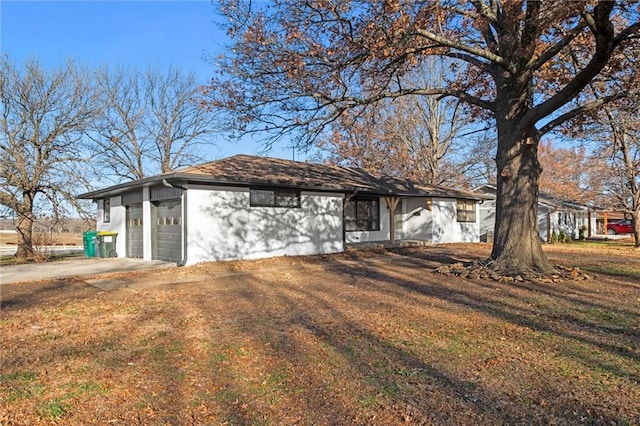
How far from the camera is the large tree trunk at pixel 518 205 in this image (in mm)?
10086

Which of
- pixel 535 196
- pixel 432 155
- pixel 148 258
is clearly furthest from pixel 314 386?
pixel 432 155

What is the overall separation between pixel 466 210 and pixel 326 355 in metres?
20.5

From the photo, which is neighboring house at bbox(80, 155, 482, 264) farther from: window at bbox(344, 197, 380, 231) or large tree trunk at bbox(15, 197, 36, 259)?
large tree trunk at bbox(15, 197, 36, 259)

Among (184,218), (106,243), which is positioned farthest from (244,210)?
(106,243)

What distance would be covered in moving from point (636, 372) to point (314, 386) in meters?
2.98

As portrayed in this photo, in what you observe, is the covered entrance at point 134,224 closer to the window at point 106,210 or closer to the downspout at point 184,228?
the window at point 106,210

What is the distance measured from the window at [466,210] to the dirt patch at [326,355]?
47.4 feet

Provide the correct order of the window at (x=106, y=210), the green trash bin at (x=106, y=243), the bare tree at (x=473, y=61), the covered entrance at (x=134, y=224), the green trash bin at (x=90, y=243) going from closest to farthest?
the bare tree at (x=473, y=61) → the covered entrance at (x=134, y=224) → the green trash bin at (x=106, y=243) → the green trash bin at (x=90, y=243) → the window at (x=106, y=210)

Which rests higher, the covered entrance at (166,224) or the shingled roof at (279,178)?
the shingled roof at (279,178)

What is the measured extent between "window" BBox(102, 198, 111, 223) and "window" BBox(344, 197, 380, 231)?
10.3 metres

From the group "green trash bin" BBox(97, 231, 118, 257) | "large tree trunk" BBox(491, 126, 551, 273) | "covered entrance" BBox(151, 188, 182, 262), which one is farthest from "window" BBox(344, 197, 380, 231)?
"green trash bin" BBox(97, 231, 118, 257)

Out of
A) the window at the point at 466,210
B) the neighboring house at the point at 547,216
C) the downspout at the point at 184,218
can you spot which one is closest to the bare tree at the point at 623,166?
the neighboring house at the point at 547,216

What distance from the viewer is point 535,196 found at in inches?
410

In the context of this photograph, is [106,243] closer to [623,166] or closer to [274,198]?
[274,198]
